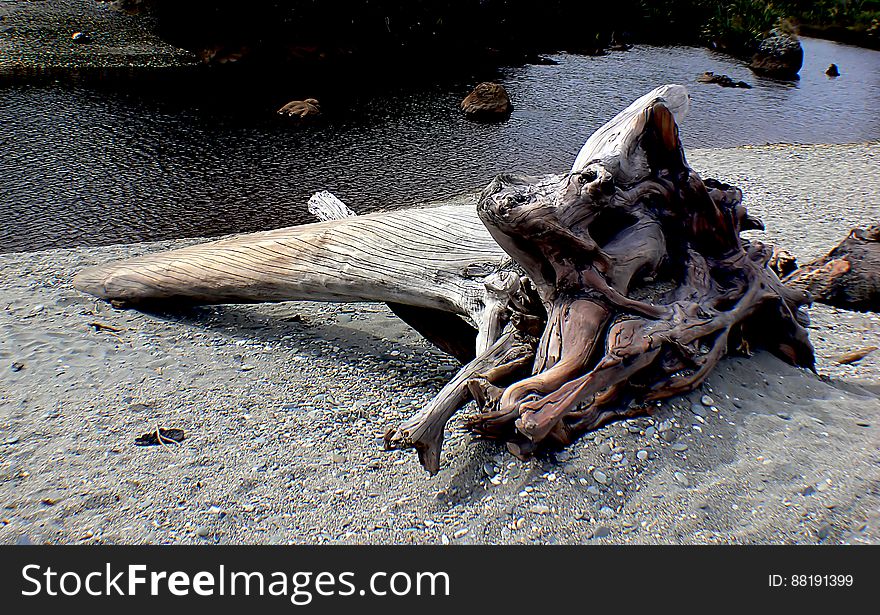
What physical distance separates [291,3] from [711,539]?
13.6 metres

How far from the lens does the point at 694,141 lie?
1024 cm

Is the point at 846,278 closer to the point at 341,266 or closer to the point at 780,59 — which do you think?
the point at 341,266

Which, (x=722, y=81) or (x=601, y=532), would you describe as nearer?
(x=601, y=532)

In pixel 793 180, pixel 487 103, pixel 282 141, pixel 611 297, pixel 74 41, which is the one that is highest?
pixel 611 297

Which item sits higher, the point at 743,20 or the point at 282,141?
the point at 743,20

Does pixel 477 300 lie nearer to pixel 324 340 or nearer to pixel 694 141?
pixel 324 340

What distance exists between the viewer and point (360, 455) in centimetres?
299

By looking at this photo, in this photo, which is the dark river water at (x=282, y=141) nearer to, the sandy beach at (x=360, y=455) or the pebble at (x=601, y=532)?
the sandy beach at (x=360, y=455)

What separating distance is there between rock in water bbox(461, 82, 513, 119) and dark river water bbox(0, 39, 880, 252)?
0.26m

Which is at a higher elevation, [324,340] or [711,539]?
[711,539]

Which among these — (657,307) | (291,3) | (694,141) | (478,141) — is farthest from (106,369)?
(291,3)

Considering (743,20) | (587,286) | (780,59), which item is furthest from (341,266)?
(743,20)

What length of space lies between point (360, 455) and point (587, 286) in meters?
1.21

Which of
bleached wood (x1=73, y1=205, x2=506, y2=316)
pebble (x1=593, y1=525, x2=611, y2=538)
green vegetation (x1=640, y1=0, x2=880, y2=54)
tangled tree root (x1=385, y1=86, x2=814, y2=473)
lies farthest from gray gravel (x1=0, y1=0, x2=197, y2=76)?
green vegetation (x1=640, y1=0, x2=880, y2=54)
